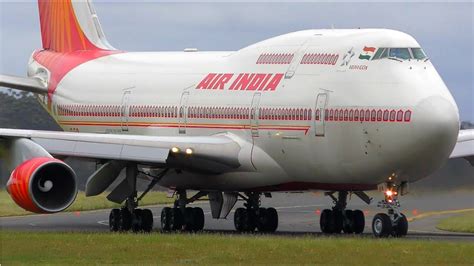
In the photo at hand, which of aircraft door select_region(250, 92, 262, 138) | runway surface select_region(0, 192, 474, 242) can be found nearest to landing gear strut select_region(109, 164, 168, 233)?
runway surface select_region(0, 192, 474, 242)

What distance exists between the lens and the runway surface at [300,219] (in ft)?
131

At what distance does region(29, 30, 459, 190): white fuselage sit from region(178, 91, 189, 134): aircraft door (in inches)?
2.0

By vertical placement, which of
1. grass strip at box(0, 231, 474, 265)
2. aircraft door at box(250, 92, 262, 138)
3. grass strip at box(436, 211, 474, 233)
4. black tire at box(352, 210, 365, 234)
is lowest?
grass strip at box(0, 231, 474, 265)

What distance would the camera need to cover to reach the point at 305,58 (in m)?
36.6

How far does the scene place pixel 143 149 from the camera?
3678 centimetres

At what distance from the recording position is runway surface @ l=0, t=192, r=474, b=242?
39781 millimetres

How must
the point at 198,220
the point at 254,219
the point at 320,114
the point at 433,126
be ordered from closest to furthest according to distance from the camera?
the point at 433,126 < the point at 320,114 < the point at 198,220 < the point at 254,219

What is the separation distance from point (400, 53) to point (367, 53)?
0.79 m

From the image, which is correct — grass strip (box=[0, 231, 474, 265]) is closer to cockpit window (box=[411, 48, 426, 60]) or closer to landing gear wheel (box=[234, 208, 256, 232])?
cockpit window (box=[411, 48, 426, 60])

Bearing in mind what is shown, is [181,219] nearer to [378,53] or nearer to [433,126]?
[378,53]

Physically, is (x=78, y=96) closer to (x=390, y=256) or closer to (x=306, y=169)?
(x=306, y=169)

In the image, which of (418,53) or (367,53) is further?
(367,53)

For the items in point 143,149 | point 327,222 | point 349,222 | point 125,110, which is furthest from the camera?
point 125,110

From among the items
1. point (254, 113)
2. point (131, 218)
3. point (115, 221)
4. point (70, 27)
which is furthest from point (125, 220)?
point (70, 27)
